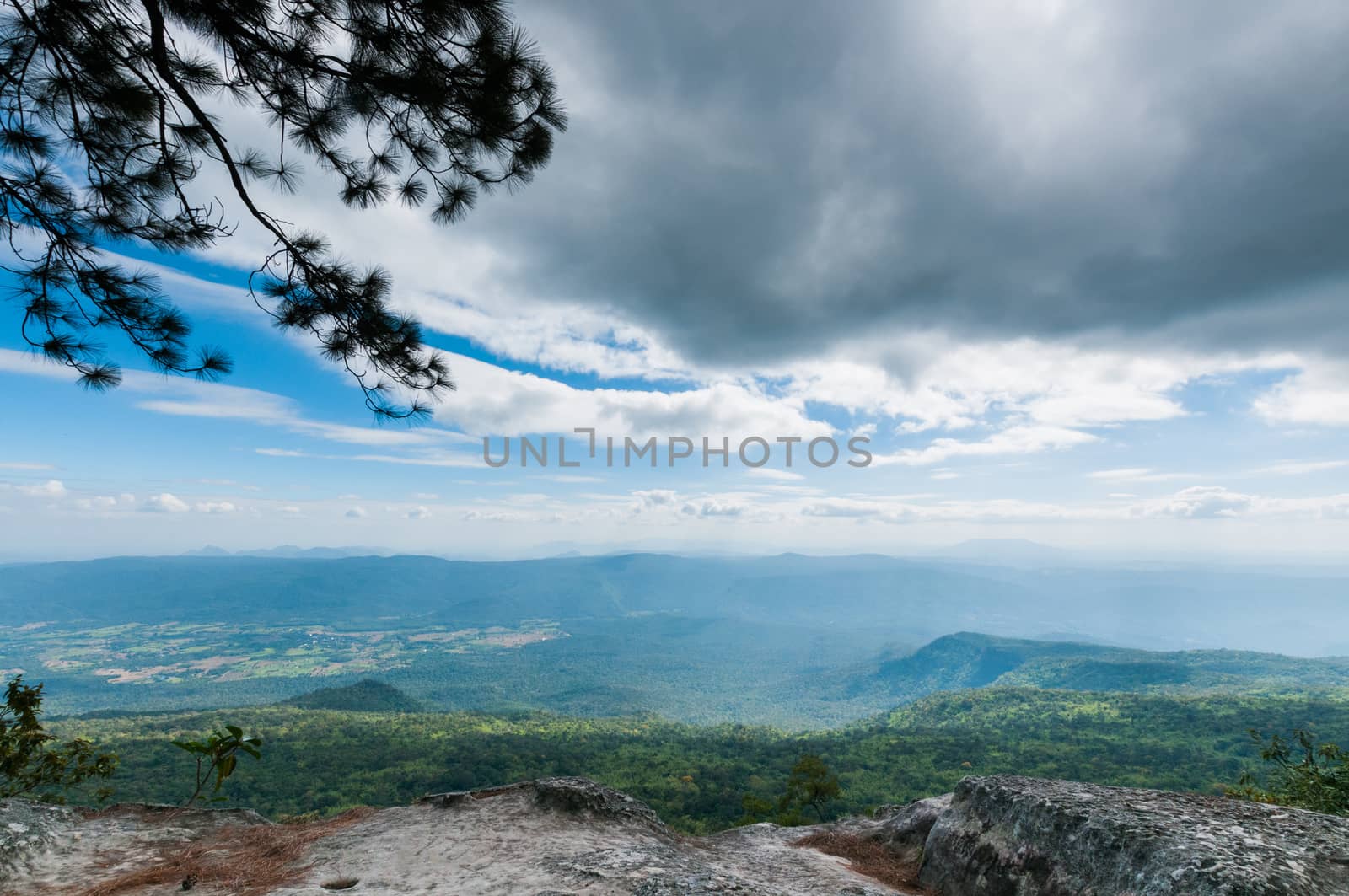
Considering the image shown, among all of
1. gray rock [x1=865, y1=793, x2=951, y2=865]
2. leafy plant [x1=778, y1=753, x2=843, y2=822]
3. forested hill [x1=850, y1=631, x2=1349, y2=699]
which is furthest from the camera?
forested hill [x1=850, y1=631, x2=1349, y2=699]

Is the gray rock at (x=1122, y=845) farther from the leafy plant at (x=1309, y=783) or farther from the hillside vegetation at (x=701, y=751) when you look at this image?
the hillside vegetation at (x=701, y=751)

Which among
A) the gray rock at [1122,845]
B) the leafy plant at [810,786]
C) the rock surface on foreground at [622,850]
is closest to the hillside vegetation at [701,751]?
the leafy plant at [810,786]

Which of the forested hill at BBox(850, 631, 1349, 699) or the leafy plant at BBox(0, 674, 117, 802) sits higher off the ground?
the leafy plant at BBox(0, 674, 117, 802)

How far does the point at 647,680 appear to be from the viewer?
197250 mm

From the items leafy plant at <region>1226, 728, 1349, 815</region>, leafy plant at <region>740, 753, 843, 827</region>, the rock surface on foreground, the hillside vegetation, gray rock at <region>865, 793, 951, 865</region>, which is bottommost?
the hillside vegetation

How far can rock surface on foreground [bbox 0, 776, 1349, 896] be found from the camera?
13.5 feet

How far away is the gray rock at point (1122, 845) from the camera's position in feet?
12.3

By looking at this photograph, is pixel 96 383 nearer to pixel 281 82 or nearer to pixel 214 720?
pixel 281 82

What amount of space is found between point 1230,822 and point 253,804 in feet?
211

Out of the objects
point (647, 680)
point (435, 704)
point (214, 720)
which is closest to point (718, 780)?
point (214, 720)

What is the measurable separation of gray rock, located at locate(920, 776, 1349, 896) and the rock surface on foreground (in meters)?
0.01

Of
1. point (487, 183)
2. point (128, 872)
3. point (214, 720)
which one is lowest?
point (214, 720)

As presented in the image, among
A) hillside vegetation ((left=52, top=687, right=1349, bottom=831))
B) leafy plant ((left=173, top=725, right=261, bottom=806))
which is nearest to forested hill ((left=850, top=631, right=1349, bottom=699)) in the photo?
hillside vegetation ((left=52, top=687, right=1349, bottom=831))

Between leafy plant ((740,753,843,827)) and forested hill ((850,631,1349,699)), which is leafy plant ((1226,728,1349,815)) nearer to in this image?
leafy plant ((740,753,843,827))
